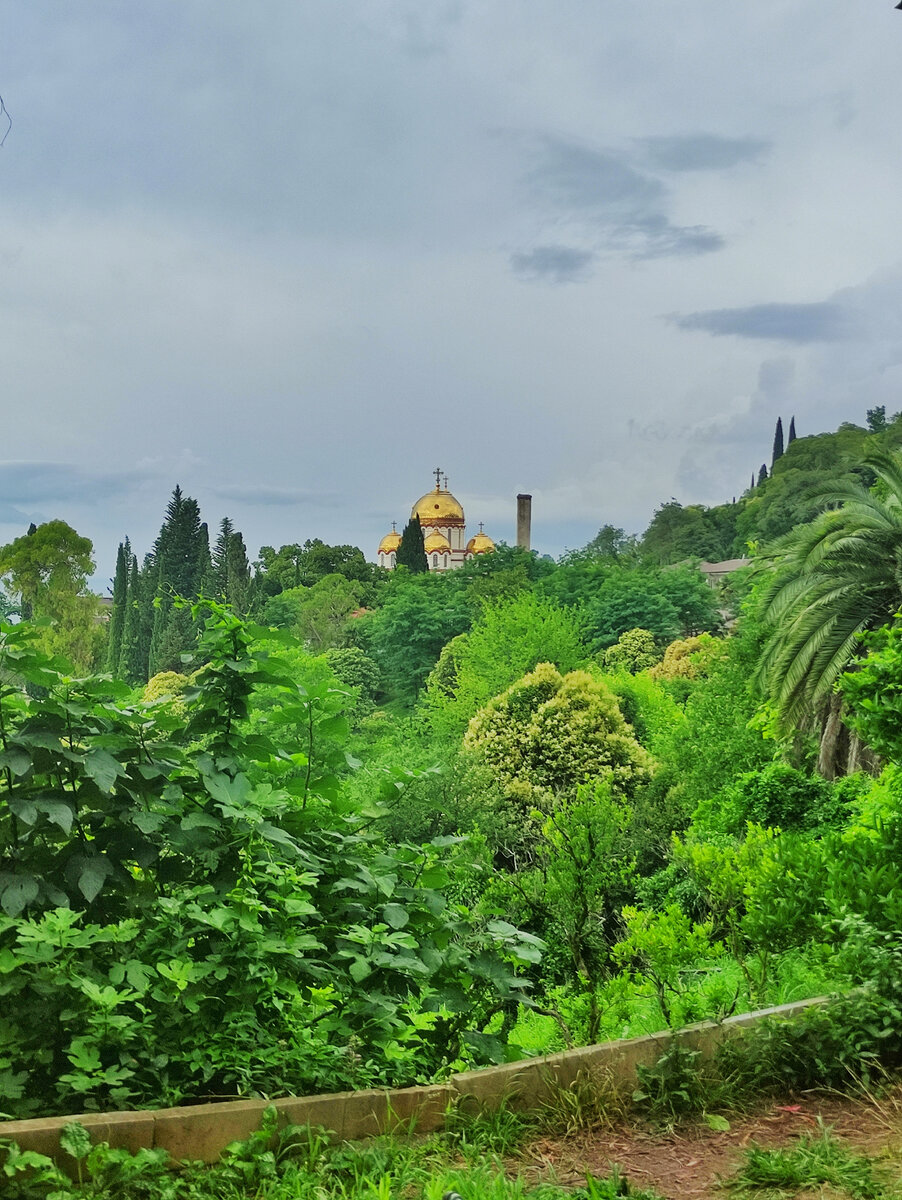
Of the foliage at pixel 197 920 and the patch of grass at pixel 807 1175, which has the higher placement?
the foliage at pixel 197 920

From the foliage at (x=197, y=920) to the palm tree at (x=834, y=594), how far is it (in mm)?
7811

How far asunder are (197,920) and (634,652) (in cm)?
2892

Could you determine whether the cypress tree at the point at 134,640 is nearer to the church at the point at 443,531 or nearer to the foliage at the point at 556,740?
the church at the point at 443,531

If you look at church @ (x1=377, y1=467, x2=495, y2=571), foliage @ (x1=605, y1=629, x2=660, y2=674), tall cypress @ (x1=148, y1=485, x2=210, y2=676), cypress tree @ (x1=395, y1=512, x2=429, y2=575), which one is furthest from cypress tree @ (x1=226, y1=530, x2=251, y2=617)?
foliage @ (x1=605, y1=629, x2=660, y2=674)

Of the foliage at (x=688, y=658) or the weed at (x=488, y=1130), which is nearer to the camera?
the weed at (x=488, y=1130)

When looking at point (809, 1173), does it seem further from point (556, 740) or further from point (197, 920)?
point (556, 740)

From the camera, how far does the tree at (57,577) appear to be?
42.2m

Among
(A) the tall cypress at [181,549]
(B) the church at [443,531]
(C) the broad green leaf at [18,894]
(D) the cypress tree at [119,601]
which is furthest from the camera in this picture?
(B) the church at [443,531]

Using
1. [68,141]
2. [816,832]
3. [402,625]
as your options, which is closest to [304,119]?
[68,141]

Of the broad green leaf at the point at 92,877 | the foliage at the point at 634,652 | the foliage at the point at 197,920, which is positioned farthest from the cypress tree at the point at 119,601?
the broad green leaf at the point at 92,877

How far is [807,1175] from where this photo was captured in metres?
1.85

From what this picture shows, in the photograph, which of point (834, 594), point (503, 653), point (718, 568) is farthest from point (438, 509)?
point (834, 594)

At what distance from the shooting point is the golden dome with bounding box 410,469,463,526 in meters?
59.0

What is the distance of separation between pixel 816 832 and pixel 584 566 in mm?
29442
